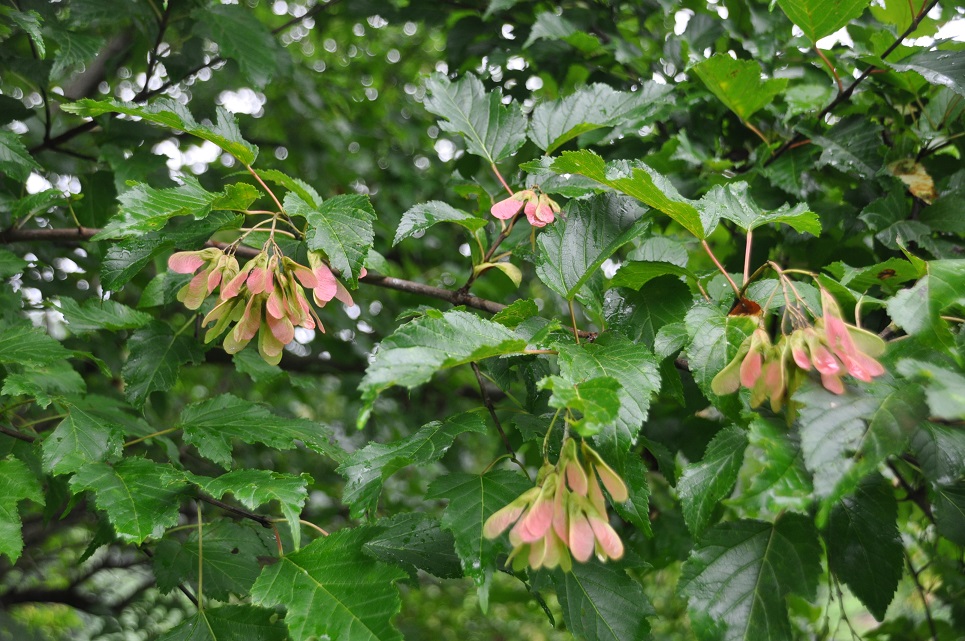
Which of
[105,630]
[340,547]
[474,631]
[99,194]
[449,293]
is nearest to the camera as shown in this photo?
[340,547]

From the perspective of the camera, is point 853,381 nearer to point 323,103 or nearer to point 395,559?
point 395,559

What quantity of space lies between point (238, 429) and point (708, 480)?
0.73 m

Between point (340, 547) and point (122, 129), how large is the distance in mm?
1231

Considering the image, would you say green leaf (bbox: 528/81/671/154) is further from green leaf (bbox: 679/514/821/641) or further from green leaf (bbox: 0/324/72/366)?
green leaf (bbox: 0/324/72/366)

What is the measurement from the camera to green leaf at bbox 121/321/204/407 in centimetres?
126

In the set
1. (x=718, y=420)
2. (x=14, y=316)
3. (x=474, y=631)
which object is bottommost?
(x=474, y=631)

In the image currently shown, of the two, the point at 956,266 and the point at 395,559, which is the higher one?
the point at 956,266

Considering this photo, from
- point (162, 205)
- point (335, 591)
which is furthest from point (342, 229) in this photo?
point (335, 591)

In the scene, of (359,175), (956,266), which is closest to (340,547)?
(956,266)

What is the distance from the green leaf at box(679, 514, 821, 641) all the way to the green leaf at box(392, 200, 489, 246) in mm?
560

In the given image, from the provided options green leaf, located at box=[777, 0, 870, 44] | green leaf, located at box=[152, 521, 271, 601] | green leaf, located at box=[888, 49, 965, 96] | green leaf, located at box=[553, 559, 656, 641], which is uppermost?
green leaf, located at box=[777, 0, 870, 44]

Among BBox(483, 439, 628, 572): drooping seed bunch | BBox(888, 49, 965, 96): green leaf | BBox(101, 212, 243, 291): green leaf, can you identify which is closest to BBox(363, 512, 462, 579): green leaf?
BBox(483, 439, 628, 572): drooping seed bunch

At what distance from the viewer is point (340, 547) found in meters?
0.96

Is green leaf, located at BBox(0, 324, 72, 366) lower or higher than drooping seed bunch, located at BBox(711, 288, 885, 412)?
lower
